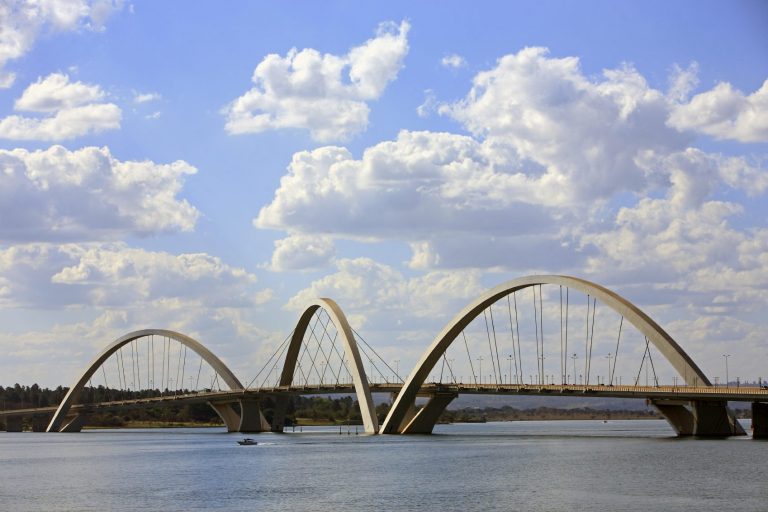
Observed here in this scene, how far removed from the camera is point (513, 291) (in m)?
106

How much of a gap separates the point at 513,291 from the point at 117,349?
85.1 metres

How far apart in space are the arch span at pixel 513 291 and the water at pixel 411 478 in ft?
21.5

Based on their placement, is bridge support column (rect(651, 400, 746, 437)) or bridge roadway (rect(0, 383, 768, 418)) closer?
bridge roadway (rect(0, 383, 768, 418))

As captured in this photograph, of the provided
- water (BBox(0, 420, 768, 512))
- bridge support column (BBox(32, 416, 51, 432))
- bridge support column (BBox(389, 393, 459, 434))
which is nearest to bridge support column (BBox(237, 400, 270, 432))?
bridge support column (BBox(389, 393, 459, 434))

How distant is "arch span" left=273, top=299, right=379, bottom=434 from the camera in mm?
120250

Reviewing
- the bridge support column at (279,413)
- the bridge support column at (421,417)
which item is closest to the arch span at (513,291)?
the bridge support column at (421,417)

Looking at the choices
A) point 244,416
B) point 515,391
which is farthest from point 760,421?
point 244,416

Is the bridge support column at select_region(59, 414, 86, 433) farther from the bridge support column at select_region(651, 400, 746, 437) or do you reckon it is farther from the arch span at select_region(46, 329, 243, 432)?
the bridge support column at select_region(651, 400, 746, 437)

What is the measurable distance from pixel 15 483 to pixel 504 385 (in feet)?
163

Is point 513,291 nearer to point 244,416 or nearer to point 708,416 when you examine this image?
point 708,416

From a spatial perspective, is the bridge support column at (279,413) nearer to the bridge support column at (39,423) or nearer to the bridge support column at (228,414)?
the bridge support column at (228,414)

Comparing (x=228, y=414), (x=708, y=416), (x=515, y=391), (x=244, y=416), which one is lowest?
(x=244, y=416)

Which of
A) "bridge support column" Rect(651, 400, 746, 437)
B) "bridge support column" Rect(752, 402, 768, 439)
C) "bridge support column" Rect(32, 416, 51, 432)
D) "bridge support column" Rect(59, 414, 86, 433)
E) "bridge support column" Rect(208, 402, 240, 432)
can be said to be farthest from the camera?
"bridge support column" Rect(32, 416, 51, 432)

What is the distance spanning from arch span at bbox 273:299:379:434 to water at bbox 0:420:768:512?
18.2 metres
